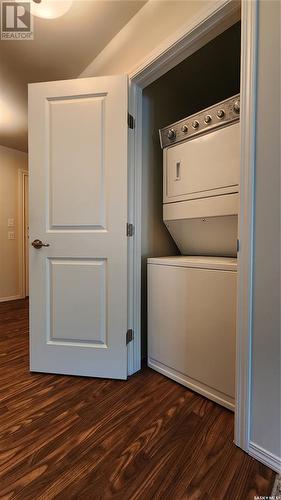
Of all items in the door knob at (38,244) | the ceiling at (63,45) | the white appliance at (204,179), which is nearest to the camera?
the white appliance at (204,179)

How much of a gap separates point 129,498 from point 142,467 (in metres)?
0.13

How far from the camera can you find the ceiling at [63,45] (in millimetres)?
1574

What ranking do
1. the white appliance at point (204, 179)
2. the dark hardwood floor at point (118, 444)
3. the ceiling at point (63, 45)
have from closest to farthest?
the dark hardwood floor at point (118, 444) < the white appliance at point (204, 179) < the ceiling at point (63, 45)

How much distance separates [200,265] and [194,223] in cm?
38

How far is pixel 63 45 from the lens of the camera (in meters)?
1.84

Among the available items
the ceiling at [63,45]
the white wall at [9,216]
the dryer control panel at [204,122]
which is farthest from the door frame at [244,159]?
the white wall at [9,216]

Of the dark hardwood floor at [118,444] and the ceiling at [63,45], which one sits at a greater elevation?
the ceiling at [63,45]

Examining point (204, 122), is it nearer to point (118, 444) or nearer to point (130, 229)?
point (130, 229)

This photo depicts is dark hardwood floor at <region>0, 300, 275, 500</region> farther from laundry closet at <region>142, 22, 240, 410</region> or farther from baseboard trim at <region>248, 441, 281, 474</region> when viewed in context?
laundry closet at <region>142, 22, 240, 410</region>

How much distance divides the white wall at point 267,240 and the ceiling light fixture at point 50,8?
1.20m

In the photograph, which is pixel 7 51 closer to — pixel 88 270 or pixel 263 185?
pixel 88 270

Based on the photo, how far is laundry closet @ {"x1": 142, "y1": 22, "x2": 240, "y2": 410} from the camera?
1370 mm

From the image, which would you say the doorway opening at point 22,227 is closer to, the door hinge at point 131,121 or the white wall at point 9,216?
the white wall at point 9,216

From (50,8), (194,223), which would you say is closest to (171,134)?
(194,223)
